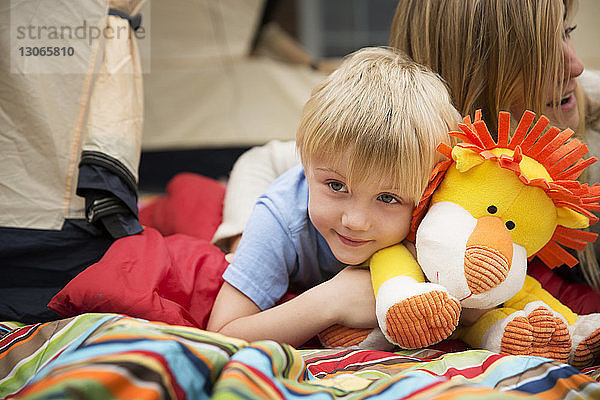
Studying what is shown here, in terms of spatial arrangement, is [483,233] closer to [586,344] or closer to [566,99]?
[586,344]

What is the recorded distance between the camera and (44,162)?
1.00 meters

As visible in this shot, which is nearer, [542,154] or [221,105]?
[542,154]

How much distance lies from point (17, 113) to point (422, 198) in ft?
2.23

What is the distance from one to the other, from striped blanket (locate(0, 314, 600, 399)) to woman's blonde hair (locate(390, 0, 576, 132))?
1.36 ft

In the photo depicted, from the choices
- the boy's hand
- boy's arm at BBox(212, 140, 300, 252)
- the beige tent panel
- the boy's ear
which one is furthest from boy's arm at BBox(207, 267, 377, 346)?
the beige tent panel

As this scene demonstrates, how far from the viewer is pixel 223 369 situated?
0.57 metres

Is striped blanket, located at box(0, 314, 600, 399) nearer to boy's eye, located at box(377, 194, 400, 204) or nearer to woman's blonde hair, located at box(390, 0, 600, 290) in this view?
boy's eye, located at box(377, 194, 400, 204)

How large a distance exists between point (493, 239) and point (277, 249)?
0.31 meters

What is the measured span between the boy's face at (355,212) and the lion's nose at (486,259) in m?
0.11

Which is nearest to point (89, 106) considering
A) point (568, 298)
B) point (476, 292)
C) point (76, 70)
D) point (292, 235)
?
point (76, 70)

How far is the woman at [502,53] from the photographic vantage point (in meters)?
0.90

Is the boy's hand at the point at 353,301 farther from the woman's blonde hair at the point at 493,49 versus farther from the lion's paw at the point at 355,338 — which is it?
the woman's blonde hair at the point at 493,49

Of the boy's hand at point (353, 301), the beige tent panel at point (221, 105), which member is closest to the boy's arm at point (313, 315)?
the boy's hand at point (353, 301)

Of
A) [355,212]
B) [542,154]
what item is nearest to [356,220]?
[355,212]
